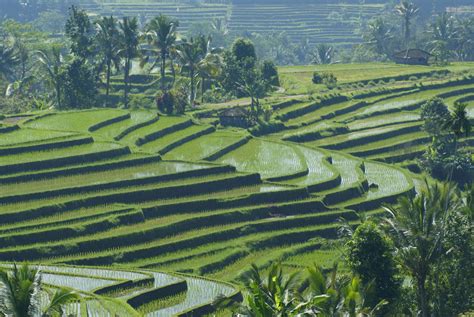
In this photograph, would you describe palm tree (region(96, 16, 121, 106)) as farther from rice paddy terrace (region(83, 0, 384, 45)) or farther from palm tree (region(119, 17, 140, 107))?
rice paddy terrace (region(83, 0, 384, 45))

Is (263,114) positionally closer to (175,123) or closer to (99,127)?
(175,123)

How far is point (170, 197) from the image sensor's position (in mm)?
49875

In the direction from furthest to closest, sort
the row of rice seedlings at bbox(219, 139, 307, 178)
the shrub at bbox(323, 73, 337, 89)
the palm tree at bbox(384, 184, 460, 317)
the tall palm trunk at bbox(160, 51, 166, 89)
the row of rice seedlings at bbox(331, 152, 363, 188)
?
the shrub at bbox(323, 73, 337, 89) → the tall palm trunk at bbox(160, 51, 166, 89) → the row of rice seedlings at bbox(219, 139, 307, 178) → the row of rice seedlings at bbox(331, 152, 363, 188) → the palm tree at bbox(384, 184, 460, 317)

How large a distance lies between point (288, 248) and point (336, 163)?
49.0 feet

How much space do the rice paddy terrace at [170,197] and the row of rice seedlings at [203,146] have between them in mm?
116

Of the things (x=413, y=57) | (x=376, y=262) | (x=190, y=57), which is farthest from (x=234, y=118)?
(x=376, y=262)

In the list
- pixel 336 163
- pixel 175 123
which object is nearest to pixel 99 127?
pixel 175 123

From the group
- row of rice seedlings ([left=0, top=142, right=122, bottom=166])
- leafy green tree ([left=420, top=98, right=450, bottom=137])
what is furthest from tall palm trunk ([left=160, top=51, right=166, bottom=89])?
row of rice seedlings ([left=0, top=142, right=122, bottom=166])

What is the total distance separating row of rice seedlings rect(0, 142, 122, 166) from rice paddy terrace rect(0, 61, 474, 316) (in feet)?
0.20

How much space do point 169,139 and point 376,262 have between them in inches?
1059

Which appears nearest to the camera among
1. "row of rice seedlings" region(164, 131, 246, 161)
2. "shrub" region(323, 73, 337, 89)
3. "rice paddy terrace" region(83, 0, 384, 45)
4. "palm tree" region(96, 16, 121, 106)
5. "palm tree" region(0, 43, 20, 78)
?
"row of rice seedlings" region(164, 131, 246, 161)

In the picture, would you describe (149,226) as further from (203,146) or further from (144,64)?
(144,64)

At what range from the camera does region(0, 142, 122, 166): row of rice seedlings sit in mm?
51094

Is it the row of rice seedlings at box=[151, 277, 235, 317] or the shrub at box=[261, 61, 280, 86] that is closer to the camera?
the row of rice seedlings at box=[151, 277, 235, 317]
